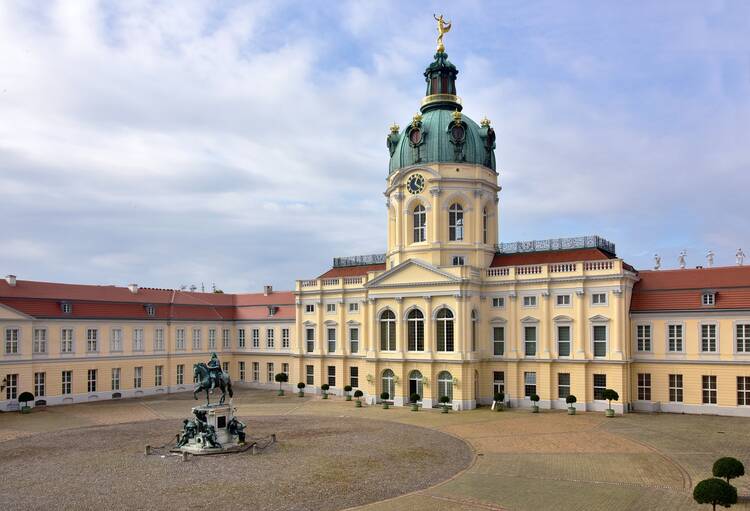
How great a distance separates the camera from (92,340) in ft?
203

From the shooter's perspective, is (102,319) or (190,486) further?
(102,319)

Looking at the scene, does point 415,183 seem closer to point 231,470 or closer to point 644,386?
point 644,386

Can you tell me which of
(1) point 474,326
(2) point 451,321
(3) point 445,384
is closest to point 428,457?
(3) point 445,384

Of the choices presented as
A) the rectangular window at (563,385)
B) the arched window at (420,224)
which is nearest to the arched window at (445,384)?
the rectangular window at (563,385)

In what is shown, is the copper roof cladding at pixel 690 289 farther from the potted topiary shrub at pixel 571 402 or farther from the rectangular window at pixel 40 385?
the rectangular window at pixel 40 385

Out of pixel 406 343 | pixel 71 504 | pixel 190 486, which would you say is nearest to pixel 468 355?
pixel 406 343

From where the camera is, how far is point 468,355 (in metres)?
54.5

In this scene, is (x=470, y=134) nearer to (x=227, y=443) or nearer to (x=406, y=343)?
(x=406, y=343)

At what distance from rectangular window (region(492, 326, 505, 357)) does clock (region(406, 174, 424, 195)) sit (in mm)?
14786

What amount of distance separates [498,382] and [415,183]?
1990 cm

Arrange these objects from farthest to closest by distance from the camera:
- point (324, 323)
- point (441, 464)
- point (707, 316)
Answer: point (324, 323) < point (707, 316) < point (441, 464)

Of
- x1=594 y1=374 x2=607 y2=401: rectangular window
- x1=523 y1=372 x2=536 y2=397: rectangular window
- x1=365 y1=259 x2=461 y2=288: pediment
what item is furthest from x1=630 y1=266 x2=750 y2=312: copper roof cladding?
x1=365 y1=259 x2=461 y2=288: pediment

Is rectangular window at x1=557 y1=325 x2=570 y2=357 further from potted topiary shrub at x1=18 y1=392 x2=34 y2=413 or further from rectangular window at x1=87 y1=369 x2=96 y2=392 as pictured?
potted topiary shrub at x1=18 y1=392 x2=34 y2=413

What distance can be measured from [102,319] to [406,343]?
99.0 feet
